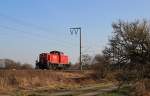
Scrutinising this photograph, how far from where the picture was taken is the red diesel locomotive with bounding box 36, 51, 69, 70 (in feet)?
219

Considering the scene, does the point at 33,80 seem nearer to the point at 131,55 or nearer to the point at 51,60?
the point at 131,55

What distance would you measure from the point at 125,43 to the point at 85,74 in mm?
19498

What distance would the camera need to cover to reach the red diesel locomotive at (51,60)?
219ft

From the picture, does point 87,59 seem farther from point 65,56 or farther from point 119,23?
point 119,23

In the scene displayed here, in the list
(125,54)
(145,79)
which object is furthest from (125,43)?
(145,79)

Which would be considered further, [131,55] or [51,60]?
[51,60]

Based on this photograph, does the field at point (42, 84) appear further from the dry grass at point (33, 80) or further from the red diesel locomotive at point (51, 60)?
the red diesel locomotive at point (51, 60)

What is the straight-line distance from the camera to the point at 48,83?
4519 centimetres

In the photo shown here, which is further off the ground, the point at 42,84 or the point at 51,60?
the point at 51,60

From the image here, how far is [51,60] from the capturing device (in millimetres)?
67438

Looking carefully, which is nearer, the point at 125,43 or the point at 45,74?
the point at 125,43

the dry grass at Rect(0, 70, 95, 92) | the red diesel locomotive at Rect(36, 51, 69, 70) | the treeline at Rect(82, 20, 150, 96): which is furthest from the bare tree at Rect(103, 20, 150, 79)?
the red diesel locomotive at Rect(36, 51, 69, 70)

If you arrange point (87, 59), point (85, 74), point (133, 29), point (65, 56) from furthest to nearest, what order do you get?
point (87, 59) → point (65, 56) → point (85, 74) → point (133, 29)

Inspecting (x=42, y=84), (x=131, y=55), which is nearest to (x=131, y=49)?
(x=131, y=55)
